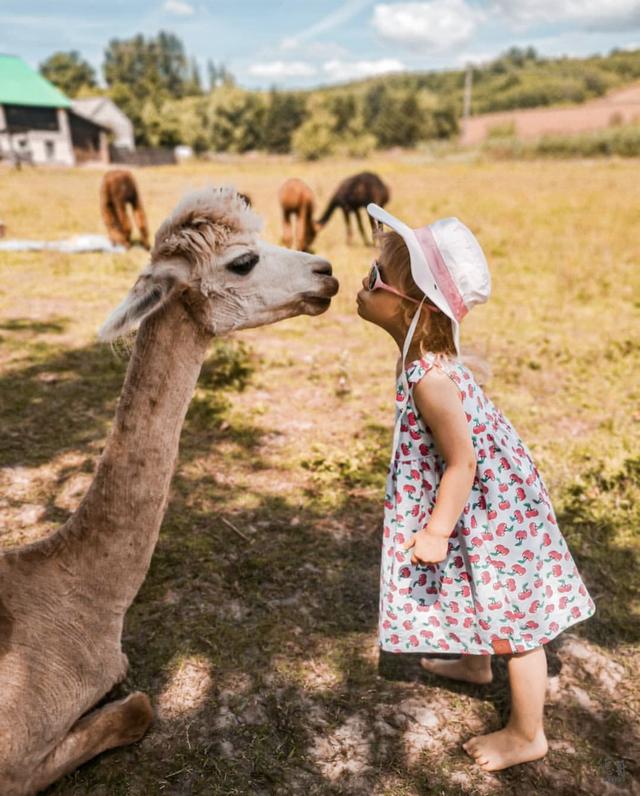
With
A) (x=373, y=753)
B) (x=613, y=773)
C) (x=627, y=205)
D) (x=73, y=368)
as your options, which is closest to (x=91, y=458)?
(x=73, y=368)

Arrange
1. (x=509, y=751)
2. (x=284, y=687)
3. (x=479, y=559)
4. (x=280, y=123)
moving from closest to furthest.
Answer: (x=479, y=559)
(x=509, y=751)
(x=284, y=687)
(x=280, y=123)

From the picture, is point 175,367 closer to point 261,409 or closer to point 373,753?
point 373,753

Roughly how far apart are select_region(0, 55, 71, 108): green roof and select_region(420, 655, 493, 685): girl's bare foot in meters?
51.5

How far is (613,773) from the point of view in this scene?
6.73 ft

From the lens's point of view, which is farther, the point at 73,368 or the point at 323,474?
the point at 73,368

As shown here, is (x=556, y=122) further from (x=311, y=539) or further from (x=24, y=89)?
(x=311, y=539)

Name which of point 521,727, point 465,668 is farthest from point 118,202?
point 521,727

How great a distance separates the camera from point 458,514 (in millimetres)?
1834

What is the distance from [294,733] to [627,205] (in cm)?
1539

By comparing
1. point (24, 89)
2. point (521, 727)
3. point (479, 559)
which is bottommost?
point (521, 727)

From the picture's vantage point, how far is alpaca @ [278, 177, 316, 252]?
990cm

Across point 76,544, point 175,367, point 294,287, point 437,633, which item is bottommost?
point 437,633

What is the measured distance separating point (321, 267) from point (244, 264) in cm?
26

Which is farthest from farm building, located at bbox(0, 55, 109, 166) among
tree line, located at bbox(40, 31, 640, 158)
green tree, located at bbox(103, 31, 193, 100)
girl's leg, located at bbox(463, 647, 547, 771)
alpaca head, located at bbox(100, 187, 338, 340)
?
green tree, located at bbox(103, 31, 193, 100)
